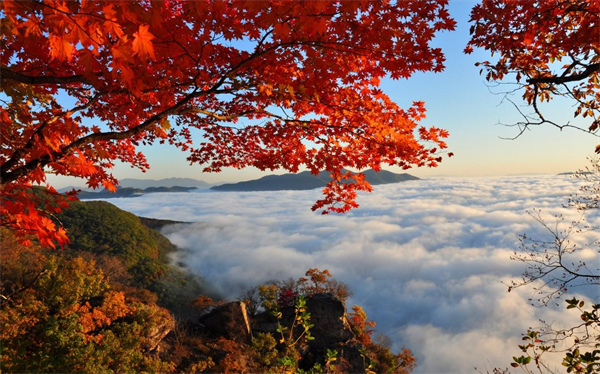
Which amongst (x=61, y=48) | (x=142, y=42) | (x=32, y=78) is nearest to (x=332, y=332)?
(x=32, y=78)

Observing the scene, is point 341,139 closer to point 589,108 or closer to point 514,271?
point 589,108

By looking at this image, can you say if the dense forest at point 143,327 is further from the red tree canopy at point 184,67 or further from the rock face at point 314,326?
the red tree canopy at point 184,67

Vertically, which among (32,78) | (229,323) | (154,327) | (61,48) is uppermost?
(32,78)

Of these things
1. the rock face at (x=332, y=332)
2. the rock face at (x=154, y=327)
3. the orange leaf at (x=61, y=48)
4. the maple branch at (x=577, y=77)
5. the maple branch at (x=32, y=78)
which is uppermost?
the maple branch at (x=577, y=77)

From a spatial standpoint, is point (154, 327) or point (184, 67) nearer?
point (184, 67)

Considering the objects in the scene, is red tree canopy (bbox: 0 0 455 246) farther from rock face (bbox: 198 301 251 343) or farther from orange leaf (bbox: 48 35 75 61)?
rock face (bbox: 198 301 251 343)

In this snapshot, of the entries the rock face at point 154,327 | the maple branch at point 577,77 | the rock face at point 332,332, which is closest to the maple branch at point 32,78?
the maple branch at point 577,77

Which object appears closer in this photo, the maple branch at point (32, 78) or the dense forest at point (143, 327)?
the maple branch at point (32, 78)

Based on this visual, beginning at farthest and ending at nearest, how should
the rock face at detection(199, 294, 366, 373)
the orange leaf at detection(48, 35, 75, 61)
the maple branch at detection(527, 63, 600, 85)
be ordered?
the rock face at detection(199, 294, 366, 373)
the maple branch at detection(527, 63, 600, 85)
the orange leaf at detection(48, 35, 75, 61)

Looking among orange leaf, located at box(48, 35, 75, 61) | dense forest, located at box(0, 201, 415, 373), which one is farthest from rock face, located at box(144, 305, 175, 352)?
orange leaf, located at box(48, 35, 75, 61)

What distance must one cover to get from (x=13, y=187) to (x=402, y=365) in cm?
3758

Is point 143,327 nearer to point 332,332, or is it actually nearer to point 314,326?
point 314,326

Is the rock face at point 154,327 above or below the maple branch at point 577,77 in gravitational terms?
below

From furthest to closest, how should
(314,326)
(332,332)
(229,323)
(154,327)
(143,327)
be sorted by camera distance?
(332,332) → (314,326) → (229,323) → (154,327) → (143,327)
